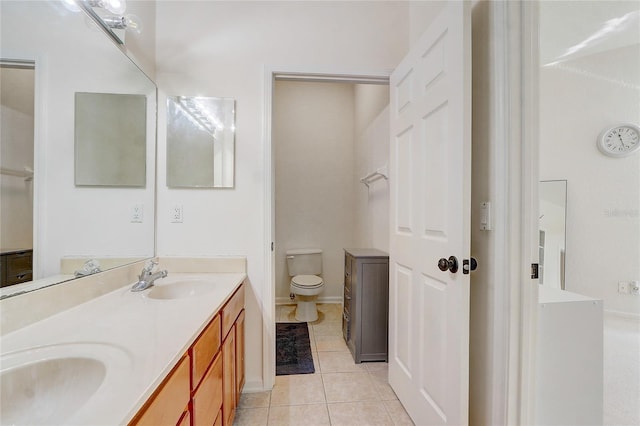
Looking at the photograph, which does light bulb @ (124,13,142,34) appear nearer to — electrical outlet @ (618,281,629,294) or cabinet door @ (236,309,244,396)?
cabinet door @ (236,309,244,396)

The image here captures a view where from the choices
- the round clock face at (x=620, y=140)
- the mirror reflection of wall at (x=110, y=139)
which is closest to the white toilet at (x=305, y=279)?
the mirror reflection of wall at (x=110, y=139)

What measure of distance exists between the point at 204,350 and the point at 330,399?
1.09m

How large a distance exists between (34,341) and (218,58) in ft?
5.63

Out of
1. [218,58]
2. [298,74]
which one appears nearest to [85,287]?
[218,58]

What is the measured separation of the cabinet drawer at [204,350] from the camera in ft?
2.61

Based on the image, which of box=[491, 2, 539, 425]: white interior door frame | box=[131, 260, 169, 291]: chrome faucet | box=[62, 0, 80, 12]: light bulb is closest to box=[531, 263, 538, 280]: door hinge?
box=[491, 2, 539, 425]: white interior door frame

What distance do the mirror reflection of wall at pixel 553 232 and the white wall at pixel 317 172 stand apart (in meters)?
2.14

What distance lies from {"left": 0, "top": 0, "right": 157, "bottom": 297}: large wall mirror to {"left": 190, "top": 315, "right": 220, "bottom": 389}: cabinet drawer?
0.58 meters

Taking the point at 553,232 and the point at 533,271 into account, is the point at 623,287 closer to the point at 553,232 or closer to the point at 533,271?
the point at 553,232

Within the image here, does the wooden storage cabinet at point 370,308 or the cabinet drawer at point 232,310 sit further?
the wooden storage cabinet at point 370,308

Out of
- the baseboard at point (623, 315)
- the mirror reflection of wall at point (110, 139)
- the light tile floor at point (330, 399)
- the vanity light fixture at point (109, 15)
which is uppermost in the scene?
the vanity light fixture at point (109, 15)

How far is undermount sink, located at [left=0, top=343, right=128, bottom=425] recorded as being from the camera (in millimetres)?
557

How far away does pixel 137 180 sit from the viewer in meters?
1.51

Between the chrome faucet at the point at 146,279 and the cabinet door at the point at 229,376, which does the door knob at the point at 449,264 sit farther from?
the chrome faucet at the point at 146,279
